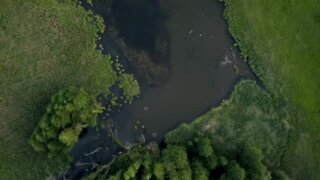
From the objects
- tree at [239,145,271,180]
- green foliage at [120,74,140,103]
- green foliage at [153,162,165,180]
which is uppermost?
green foliage at [120,74,140,103]

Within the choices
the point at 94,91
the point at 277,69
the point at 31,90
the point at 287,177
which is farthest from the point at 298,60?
the point at 31,90

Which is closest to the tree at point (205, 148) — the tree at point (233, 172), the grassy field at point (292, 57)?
the tree at point (233, 172)

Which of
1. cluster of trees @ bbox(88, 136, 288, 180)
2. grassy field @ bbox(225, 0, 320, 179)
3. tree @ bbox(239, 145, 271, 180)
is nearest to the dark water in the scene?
grassy field @ bbox(225, 0, 320, 179)

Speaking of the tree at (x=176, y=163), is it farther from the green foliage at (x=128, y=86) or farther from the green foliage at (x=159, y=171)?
the green foliage at (x=128, y=86)

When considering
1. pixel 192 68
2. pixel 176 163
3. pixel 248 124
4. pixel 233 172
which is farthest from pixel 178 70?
pixel 233 172

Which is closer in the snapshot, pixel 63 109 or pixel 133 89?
pixel 63 109

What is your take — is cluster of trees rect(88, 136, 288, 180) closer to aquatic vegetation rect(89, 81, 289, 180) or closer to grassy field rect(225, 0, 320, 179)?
aquatic vegetation rect(89, 81, 289, 180)

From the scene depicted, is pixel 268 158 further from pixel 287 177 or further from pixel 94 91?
pixel 94 91

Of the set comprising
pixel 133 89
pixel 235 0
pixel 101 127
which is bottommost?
pixel 101 127
